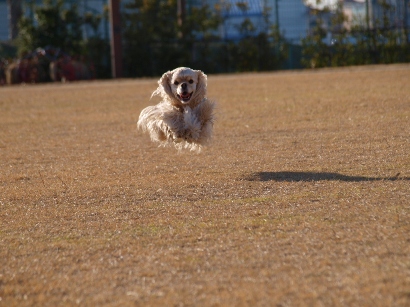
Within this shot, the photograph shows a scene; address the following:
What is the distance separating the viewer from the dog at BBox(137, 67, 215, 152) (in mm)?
6211

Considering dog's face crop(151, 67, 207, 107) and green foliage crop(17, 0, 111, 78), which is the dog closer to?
dog's face crop(151, 67, 207, 107)

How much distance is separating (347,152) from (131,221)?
2705 mm

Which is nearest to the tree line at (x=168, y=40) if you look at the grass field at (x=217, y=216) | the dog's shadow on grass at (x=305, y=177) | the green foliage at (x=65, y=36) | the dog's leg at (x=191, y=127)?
the green foliage at (x=65, y=36)

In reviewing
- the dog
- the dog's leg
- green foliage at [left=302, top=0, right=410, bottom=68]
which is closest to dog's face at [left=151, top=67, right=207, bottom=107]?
the dog

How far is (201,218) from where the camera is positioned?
13.8 feet

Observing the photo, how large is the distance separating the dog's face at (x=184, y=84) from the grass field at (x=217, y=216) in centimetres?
60

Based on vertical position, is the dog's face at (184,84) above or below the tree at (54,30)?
below

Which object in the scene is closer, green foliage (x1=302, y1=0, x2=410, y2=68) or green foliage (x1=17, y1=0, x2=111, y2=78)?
green foliage (x1=302, y1=0, x2=410, y2=68)

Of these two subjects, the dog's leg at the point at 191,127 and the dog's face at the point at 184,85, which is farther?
the dog's face at the point at 184,85

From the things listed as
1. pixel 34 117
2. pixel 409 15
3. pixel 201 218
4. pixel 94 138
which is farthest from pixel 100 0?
pixel 201 218

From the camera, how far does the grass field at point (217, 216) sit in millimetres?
2959

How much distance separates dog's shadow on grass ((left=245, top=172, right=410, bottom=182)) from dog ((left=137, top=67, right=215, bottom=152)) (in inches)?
34.3

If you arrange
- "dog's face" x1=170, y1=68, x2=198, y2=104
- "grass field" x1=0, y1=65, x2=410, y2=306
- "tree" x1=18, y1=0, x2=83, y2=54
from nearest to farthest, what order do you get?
"grass field" x1=0, y1=65, x2=410, y2=306 < "dog's face" x1=170, y1=68, x2=198, y2=104 < "tree" x1=18, y1=0, x2=83, y2=54

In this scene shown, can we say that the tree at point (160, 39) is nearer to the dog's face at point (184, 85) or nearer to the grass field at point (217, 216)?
the grass field at point (217, 216)
